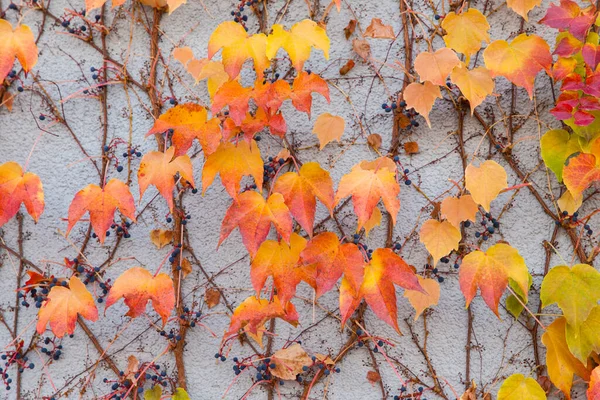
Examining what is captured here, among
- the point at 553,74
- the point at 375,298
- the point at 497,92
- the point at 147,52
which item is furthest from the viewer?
the point at 147,52

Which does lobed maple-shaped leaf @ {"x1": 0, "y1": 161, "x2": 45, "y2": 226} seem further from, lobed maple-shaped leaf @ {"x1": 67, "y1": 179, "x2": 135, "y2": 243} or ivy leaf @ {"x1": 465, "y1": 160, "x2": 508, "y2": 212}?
ivy leaf @ {"x1": 465, "y1": 160, "x2": 508, "y2": 212}

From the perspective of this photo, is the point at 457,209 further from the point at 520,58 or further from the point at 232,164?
the point at 232,164

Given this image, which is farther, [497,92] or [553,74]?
[497,92]

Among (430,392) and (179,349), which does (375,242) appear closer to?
(430,392)

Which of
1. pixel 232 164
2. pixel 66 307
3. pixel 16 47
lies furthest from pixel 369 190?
pixel 16 47

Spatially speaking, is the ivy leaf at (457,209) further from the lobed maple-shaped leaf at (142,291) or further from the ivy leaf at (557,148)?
the lobed maple-shaped leaf at (142,291)

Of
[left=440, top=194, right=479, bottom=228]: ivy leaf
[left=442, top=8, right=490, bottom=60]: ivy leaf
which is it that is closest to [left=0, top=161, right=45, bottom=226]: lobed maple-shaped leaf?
[left=440, top=194, right=479, bottom=228]: ivy leaf

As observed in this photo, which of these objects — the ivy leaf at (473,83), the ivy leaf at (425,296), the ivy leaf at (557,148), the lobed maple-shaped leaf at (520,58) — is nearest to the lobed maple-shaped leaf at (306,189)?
the ivy leaf at (425,296)

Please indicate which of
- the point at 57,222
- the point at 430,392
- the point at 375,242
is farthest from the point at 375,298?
the point at 57,222
